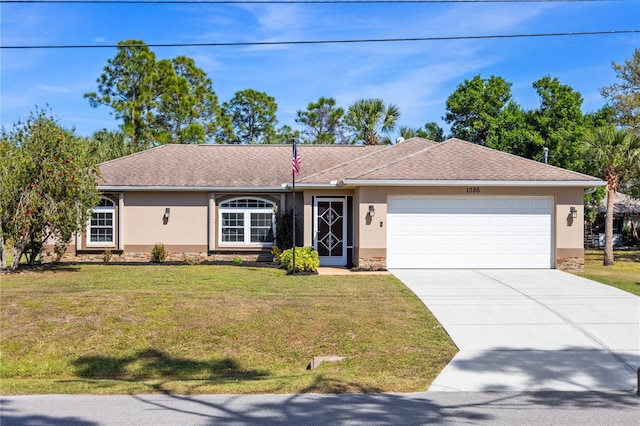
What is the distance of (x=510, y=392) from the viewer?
7.50m

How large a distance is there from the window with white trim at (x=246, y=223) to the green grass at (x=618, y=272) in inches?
403

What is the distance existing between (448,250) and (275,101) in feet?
119

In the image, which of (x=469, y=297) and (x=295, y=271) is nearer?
(x=469, y=297)

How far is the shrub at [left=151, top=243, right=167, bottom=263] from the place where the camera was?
20.9m

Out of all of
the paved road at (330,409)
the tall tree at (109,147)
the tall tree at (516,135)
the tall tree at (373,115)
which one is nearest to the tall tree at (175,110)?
the tall tree at (109,147)

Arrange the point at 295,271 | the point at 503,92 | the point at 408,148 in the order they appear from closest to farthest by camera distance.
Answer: the point at 295,271 → the point at 408,148 → the point at 503,92

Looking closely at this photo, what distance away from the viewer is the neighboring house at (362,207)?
1783 centimetres

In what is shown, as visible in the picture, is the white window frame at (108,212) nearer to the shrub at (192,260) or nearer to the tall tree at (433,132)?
the shrub at (192,260)

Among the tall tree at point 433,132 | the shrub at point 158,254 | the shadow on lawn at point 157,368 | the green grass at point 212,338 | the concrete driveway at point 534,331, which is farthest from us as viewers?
the tall tree at point 433,132

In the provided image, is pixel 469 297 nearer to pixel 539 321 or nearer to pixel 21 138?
pixel 539 321

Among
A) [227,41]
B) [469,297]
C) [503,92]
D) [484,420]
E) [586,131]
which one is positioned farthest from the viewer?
[503,92]

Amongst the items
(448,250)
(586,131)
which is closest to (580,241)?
(448,250)

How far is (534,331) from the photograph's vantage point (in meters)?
10.6

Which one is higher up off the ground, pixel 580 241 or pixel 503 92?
pixel 503 92
